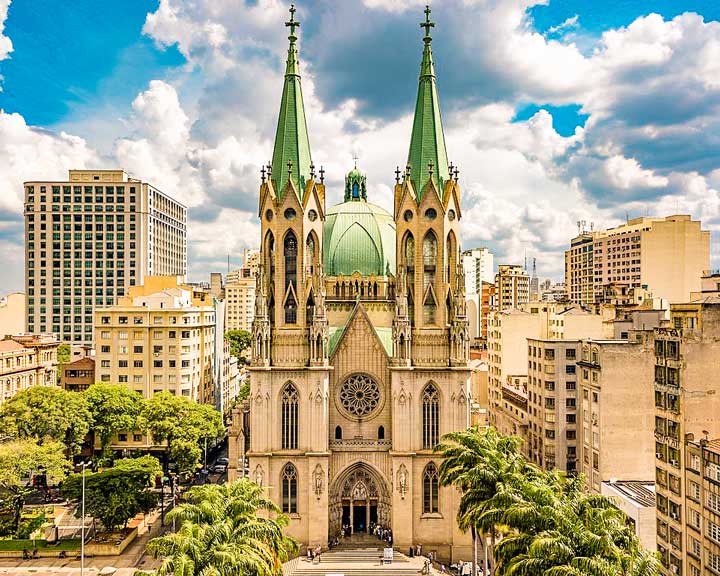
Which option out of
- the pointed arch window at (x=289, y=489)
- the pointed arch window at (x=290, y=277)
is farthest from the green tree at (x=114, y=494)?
the pointed arch window at (x=290, y=277)

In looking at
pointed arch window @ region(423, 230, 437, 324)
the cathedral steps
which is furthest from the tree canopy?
pointed arch window @ region(423, 230, 437, 324)

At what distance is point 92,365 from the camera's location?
8962cm

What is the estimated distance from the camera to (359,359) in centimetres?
5800

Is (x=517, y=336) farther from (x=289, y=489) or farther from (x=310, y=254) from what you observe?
(x=289, y=489)

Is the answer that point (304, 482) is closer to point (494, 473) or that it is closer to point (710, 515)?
point (494, 473)

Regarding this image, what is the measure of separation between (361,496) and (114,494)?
76.1ft

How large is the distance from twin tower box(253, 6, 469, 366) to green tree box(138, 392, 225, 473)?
2088cm

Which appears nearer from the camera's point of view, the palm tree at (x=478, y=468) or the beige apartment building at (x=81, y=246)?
the palm tree at (x=478, y=468)

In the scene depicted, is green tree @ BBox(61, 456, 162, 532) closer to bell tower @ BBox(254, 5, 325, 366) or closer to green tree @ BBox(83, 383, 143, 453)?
green tree @ BBox(83, 383, 143, 453)

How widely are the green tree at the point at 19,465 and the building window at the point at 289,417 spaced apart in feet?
74.1

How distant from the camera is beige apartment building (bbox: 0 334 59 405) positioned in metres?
81.6

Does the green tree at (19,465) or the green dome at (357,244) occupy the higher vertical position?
the green dome at (357,244)

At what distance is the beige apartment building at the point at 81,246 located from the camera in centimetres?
14100

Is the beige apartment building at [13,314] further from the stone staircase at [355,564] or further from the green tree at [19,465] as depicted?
the stone staircase at [355,564]
